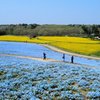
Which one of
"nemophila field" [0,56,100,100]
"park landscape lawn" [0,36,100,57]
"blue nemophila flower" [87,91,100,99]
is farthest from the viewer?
"park landscape lawn" [0,36,100,57]

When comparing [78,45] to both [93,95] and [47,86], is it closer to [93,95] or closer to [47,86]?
[47,86]

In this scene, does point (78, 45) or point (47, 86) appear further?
point (78, 45)

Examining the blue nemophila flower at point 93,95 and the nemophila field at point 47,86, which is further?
the nemophila field at point 47,86

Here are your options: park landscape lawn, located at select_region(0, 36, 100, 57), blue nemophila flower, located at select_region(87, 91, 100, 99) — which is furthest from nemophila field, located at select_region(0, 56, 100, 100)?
park landscape lawn, located at select_region(0, 36, 100, 57)

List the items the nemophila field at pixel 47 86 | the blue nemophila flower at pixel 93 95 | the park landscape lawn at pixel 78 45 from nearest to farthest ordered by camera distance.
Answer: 1. the blue nemophila flower at pixel 93 95
2. the nemophila field at pixel 47 86
3. the park landscape lawn at pixel 78 45

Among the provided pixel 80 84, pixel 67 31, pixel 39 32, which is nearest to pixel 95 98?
pixel 80 84

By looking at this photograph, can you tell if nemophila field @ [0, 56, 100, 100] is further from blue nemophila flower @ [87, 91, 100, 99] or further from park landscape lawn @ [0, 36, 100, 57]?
park landscape lawn @ [0, 36, 100, 57]

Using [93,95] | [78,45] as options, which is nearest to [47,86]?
[93,95]

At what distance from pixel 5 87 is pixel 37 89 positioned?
279cm

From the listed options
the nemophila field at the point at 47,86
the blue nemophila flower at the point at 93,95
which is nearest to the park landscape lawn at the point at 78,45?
the nemophila field at the point at 47,86

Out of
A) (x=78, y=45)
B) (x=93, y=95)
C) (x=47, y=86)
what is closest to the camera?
(x=93, y=95)

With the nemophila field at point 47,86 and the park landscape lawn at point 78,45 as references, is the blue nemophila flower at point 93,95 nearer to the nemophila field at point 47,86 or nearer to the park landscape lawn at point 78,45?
A: the nemophila field at point 47,86

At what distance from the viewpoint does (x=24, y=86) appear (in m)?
26.2

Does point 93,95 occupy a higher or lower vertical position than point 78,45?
higher
